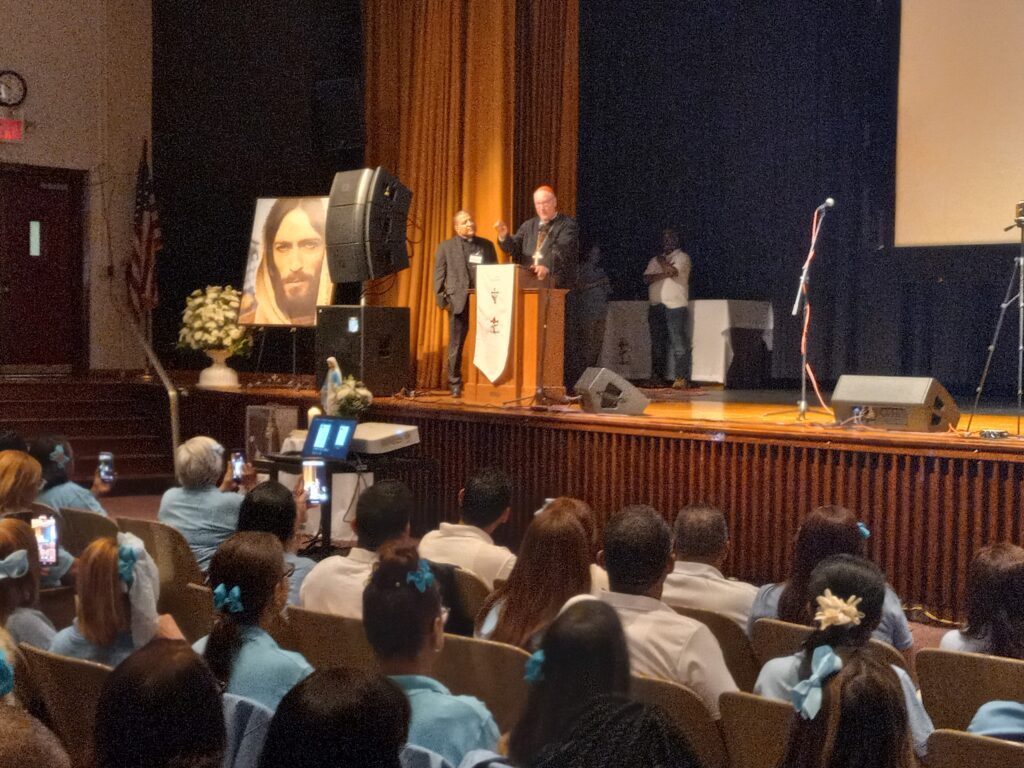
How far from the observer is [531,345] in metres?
7.37

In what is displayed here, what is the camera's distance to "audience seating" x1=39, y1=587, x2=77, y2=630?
12.0ft

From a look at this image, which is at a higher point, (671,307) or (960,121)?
(960,121)

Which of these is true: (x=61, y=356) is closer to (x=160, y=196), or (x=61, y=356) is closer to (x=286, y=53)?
(x=160, y=196)

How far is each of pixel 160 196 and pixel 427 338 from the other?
10.3 ft

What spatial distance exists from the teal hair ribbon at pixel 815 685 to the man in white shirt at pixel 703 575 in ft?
4.10

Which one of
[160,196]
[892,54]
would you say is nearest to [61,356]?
[160,196]

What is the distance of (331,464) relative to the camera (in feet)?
18.5

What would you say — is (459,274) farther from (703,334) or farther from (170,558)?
(170,558)

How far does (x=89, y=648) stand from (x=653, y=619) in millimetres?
1283

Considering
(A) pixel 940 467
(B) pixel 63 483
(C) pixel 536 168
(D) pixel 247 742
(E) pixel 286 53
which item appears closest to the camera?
(D) pixel 247 742

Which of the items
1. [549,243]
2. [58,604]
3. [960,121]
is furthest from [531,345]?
[58,604]

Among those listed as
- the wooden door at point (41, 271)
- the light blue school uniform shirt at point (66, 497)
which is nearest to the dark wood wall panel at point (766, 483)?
the light blue school uniform shirt at point (66, 497)

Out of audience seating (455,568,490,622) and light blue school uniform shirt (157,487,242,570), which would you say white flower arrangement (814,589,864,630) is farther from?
light blue school uniform shirt (157,487,242,570)

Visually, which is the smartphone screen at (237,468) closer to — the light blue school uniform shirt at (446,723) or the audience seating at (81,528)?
the audience seating at (81,528)
